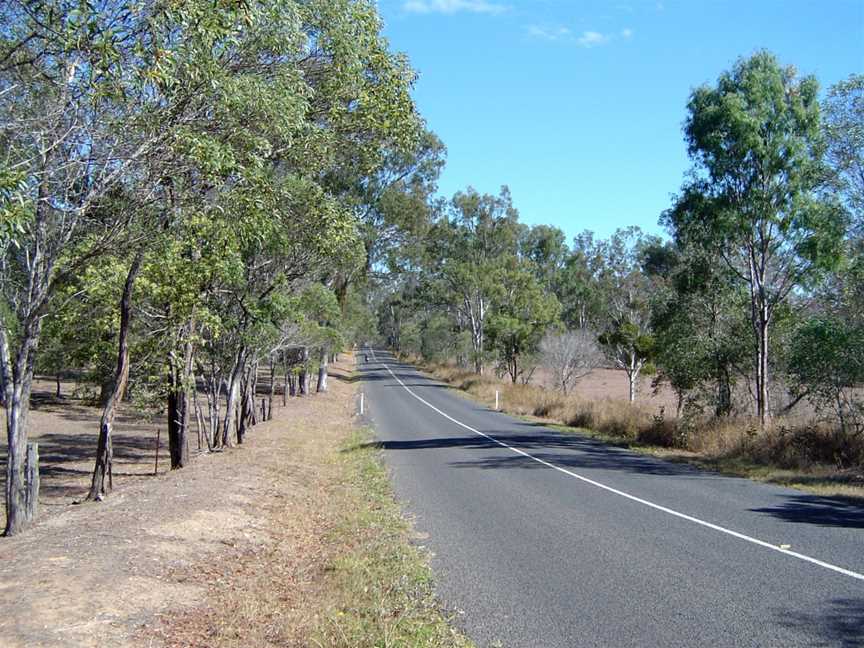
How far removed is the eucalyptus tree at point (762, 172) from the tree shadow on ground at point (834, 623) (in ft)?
46.6

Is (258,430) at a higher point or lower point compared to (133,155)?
lower

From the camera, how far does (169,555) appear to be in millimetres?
7965

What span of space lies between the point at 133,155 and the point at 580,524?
7.17 m

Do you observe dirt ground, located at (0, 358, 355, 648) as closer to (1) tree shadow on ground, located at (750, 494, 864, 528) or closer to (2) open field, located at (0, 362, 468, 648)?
(2) open field, located at (0, 362, 468, 648)

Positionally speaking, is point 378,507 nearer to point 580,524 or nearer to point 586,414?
point 580,524

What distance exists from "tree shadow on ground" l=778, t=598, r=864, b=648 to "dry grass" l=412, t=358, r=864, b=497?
21.8 ft

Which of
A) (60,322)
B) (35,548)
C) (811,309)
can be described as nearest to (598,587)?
(35,548)

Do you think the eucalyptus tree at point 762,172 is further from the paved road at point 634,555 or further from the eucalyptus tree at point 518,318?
the eucalyptus tree at point 518,318

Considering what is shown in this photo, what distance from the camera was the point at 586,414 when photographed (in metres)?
27.3

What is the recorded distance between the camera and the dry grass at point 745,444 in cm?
1428

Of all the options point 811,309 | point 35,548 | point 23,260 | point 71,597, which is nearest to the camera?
point 71,597

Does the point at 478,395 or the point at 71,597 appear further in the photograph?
the point at 478,395

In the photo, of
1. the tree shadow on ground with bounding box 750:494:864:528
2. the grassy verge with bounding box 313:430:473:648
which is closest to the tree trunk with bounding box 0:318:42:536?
the grassy verge with bounding box 313:430:473:648

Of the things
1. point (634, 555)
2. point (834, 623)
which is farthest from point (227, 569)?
point (834, 623)
